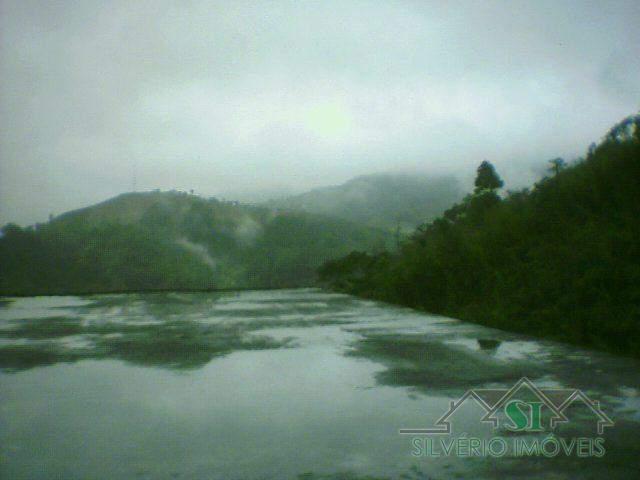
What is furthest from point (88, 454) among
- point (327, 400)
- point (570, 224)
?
point (570, 224)

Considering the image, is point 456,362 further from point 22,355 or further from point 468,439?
point 22,355

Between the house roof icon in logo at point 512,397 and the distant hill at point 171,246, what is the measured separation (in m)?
26.7

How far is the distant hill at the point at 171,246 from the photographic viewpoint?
117ft

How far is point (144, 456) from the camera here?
3.29 metres

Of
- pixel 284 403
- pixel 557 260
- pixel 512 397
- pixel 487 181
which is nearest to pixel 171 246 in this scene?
pixel 487 181

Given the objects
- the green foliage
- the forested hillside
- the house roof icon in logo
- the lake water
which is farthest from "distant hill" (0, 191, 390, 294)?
the house roof icon in logo

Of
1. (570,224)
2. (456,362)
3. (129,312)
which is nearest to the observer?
(456,362)

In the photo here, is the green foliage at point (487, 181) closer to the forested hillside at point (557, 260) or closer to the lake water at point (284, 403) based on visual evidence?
the forested hillside at point (557, 260)

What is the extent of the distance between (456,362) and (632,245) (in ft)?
10.3

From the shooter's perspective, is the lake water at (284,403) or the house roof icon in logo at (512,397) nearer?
the lake water at (284,403)

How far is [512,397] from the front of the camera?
4.50 metres

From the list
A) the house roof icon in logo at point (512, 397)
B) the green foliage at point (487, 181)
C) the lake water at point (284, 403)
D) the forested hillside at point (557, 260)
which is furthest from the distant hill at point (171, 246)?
the house roof icon in logo at point (512, 397)

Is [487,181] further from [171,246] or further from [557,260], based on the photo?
[171,246]

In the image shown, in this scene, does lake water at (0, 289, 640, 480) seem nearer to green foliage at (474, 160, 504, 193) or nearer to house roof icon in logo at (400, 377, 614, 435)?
house roof icon in logo at (400, 377, 614, 435)
